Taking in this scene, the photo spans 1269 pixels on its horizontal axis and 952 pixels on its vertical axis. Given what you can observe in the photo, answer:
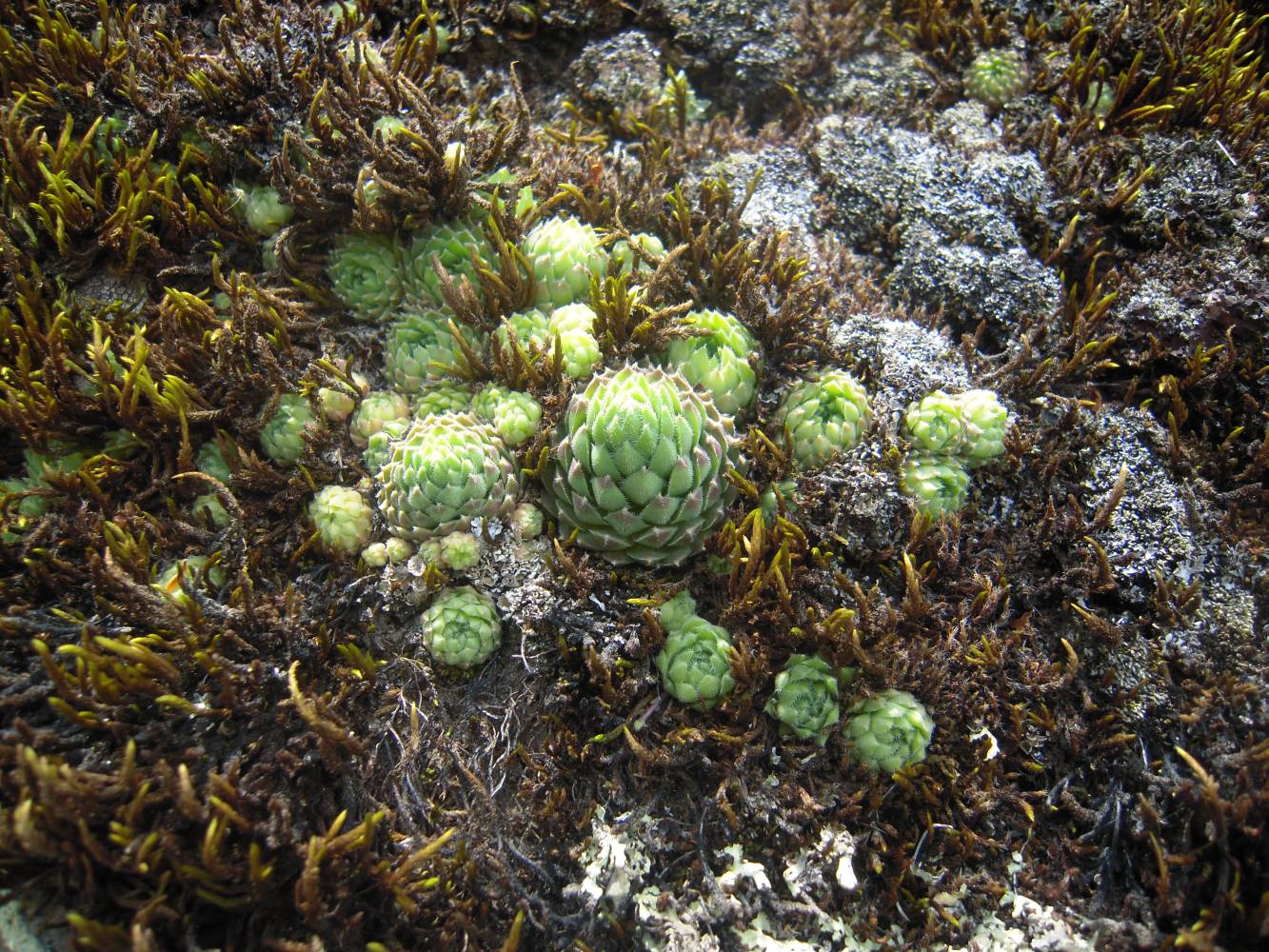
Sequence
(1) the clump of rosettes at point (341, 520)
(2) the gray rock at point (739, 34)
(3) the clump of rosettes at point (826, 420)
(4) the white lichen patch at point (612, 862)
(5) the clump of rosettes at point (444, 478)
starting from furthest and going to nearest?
(2) the gray rock at point (739, 34) → (3) the clump of rosettes at point (826, 420) → (1) the clump of rosettes at point (341, 520) → (5) the clump of rosettes at point (444, 478) → (4) the white lichen patch at point (612, 862)

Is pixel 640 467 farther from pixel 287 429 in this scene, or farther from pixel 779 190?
pixel 779 190

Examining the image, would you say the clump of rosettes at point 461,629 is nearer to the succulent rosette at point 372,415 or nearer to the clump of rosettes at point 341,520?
the clump of rosettes at point 341,520

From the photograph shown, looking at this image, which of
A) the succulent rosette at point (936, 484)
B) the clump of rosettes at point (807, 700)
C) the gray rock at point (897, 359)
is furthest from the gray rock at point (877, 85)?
the clump of rosettes at point (807, 700)

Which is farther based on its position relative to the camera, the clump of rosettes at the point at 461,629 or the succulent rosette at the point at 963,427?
the succulent rosette at the point at 963,427

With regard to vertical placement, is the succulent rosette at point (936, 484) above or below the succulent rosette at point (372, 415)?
above

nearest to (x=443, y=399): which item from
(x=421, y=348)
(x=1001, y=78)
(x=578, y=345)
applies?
(x=421, y=348)

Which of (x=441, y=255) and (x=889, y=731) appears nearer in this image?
(x=889, y=731)

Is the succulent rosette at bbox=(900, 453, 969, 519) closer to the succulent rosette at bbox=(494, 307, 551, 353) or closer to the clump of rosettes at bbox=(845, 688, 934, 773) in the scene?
the clump of rosettes at bbox=(845, 688, 934, 773)
